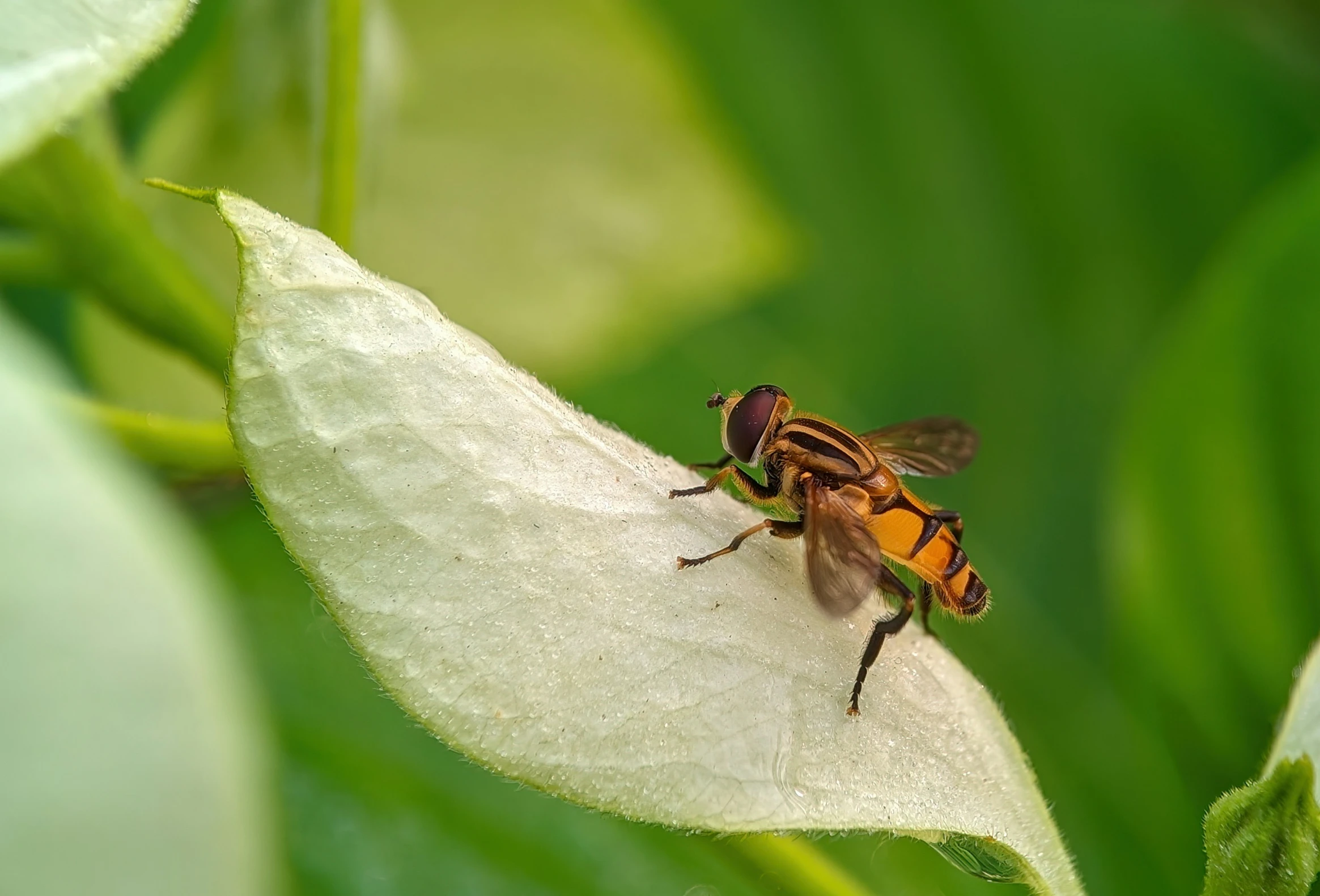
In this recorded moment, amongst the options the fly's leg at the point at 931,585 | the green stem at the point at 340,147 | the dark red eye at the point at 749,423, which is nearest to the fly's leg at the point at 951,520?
the fly's leg at the point at 931,585

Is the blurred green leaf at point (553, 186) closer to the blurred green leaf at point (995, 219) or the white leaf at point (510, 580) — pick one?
the blurred green leaf at point (995, 219)

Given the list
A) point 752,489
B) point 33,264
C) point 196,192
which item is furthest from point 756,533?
point 33,264

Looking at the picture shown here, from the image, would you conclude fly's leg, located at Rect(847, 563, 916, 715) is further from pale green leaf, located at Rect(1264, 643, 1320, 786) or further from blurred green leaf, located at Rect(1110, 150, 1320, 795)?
blurred green leaf, located at Rect(1110, 150, 1320, 795)

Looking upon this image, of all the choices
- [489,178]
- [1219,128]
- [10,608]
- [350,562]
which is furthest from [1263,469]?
[10,608]

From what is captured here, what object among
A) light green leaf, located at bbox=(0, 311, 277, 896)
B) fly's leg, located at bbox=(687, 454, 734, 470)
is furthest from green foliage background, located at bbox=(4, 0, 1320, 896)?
light green leaf, located at bbox=(0, 311, 277, 896)

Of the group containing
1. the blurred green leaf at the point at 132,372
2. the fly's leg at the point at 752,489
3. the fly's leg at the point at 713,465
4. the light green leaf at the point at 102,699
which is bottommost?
the blurred green leaf at the point at 132,372
